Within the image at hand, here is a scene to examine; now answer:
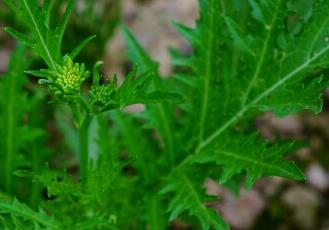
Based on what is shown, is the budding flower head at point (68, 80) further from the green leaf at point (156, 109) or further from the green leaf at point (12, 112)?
the green leaf at point (12, 112)

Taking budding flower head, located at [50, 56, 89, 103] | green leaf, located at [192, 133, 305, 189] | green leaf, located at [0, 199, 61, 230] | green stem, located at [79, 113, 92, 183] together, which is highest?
budding flower head, located at [50, 56, 89, 103]

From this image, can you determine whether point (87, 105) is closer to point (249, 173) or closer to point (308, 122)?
point (249, 173)

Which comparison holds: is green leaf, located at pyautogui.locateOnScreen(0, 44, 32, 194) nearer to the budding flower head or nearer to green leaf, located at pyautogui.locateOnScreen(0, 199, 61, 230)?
green leaf, located at pyautogui.locateOnScreen(0, 199, 61, 230)

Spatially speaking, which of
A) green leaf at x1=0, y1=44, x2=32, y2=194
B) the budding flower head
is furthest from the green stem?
green leaf at x1=0, y1=44, x2=32, y2=194

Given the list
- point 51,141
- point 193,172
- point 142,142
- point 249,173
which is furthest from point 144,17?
point 249,173

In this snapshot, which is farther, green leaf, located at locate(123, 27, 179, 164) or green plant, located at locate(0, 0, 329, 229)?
green leaf, located at locate(123, 27, 179, 164)

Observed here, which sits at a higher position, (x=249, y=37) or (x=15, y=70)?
(x=15, y=70)

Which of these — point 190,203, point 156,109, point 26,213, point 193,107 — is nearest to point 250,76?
point 193,107

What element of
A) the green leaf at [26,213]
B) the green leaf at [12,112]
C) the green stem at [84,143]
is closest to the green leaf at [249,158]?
the green stem at [84,143]
